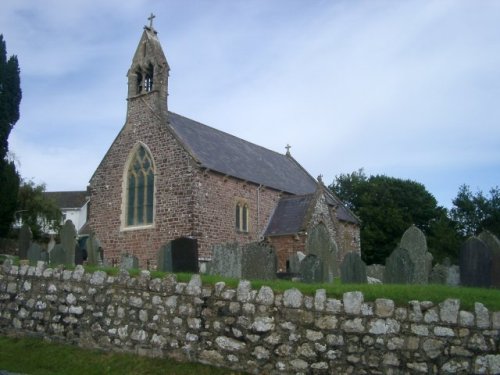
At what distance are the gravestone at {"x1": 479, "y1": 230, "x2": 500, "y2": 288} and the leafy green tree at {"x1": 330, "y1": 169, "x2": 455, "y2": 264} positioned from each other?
34.9m

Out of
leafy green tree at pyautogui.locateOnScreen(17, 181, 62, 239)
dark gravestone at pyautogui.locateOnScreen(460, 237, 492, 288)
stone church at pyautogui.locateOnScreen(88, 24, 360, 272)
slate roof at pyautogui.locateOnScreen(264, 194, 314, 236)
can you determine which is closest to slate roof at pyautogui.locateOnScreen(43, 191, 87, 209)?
Result: leafy green tree at pyautogui.locateOnScreen(17, 181, 62, 239)

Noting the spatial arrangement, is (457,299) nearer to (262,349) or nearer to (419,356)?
(419,356)

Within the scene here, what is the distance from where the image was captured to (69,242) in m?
13.3

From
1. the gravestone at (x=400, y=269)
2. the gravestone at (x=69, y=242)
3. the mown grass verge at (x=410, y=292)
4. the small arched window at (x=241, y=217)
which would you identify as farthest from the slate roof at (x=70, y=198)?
the mown grass verge at (x=410, y=292)

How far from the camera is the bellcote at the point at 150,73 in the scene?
25.0 meters

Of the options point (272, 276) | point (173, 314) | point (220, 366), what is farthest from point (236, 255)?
point (220, 366)

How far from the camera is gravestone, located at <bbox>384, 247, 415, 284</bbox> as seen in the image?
9125mm

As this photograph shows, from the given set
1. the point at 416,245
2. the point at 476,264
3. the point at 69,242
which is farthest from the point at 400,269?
the point at 69,242

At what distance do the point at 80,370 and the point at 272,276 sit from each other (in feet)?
12.7

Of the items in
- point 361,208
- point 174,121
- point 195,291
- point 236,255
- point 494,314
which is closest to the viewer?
point 494,314

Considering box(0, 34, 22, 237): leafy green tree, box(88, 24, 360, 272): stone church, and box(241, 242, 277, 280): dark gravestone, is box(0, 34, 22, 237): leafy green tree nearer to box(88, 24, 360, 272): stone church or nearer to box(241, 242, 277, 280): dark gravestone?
box(88, 24, 360, 272): stone church

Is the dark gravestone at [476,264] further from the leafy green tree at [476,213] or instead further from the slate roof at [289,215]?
the leafy green tree at [476,213]

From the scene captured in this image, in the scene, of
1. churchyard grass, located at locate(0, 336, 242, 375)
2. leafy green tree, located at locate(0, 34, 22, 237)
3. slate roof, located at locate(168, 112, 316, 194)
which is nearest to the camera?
churchyard grass, located at locate(0, 336, 242, 375)

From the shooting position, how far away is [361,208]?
4828cm
